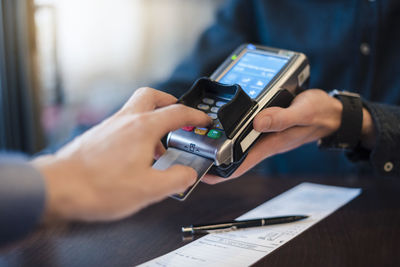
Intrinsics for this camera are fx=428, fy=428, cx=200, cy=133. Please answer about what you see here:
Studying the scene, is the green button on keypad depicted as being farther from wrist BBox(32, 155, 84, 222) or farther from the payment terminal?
wrist BBox(32, 155, 84, 222)

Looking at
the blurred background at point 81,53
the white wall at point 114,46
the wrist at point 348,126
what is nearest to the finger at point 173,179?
the wrist at point 348,126

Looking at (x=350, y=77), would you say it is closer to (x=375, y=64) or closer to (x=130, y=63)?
(x=375, y=64)

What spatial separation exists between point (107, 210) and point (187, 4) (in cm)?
162

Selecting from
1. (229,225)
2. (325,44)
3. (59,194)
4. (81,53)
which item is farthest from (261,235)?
(81,53)

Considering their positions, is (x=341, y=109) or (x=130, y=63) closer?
(x=341, y=109)

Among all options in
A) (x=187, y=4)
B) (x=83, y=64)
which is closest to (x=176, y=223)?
(x=83, y=64)

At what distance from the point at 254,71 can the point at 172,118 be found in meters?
0.23

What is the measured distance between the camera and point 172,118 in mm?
414

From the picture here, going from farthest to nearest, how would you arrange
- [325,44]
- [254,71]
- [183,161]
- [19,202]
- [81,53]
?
[81,53]
[325,44]
[254,71]
[183,161]
[19,202]

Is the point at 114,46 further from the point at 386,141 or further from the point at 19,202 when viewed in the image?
the point at 19,202

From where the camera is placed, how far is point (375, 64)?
2.82ft

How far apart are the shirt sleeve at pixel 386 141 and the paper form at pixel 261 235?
5 cm

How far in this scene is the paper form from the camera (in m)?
0.44

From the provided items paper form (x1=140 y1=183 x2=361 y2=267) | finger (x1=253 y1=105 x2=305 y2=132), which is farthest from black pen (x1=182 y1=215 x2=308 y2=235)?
finger (x1=253 y1=105 x2=305 y2=132)
